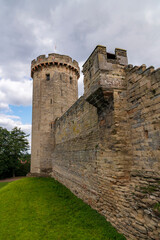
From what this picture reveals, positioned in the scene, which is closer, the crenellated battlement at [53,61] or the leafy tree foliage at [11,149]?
the crenellated battlement at [53,61]

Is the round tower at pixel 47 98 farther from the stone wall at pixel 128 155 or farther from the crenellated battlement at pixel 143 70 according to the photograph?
the crenellated battlement at pixel 143 70

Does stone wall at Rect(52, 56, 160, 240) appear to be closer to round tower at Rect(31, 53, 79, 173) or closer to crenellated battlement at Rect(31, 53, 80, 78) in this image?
round tower at Rect(31, 53, 79, 173)

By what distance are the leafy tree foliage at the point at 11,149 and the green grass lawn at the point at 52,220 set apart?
1911cm

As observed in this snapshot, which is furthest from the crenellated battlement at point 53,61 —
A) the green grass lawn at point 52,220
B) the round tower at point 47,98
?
the green grass lawn at point 52,220

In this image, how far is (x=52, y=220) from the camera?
6773mm

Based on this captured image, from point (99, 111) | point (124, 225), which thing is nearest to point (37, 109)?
point (99, 111)

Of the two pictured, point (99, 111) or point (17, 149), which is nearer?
point (99, 111)

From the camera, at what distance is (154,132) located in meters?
4.50

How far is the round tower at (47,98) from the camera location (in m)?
16.8

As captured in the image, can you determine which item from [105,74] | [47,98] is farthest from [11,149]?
[105,74]

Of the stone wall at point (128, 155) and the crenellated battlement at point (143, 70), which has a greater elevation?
the crenellated battlement at point (143, 70)

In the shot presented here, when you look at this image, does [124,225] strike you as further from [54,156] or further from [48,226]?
[54,156]

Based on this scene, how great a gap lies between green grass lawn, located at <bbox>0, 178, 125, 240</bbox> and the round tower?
660 cm

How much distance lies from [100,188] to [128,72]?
4.50m
